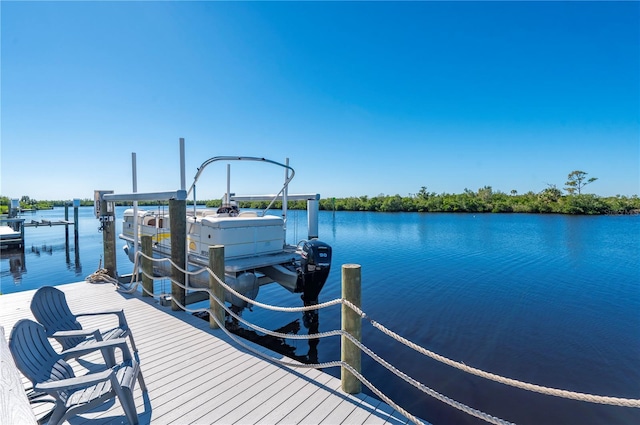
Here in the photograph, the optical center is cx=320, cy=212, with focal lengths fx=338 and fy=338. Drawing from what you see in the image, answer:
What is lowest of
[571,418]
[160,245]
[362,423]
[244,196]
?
[571,418]

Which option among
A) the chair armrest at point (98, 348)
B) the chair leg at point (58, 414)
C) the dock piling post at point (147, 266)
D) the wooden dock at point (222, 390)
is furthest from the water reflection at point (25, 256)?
the chair leg at point (58, 414)

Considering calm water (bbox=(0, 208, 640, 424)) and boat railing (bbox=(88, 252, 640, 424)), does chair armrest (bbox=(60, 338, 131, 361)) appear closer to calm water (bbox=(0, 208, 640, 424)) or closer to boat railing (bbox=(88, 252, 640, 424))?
boat railing (bbox=(88, 252, 640, 424))

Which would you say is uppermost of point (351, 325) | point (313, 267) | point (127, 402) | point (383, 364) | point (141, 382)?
point (351, 325)

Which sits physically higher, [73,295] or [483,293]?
[73,295]

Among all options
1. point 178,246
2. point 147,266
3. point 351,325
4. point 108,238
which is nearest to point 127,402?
→ point 351,325

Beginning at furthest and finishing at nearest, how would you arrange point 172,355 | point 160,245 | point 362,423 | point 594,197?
1. point 594,197
2. point 160,245
3. point 172,355
4. point 362,423

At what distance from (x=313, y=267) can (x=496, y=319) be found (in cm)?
480

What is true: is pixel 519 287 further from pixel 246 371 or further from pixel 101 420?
pixel 101 420

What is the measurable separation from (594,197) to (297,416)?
206 ft

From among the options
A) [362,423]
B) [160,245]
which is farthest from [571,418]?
[160,245]

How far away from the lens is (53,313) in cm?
347

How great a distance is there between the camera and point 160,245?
28.5 feet

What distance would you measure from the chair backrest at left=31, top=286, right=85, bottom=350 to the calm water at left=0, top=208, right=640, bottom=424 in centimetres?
373

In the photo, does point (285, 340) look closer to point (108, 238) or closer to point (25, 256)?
point (108, 238)
